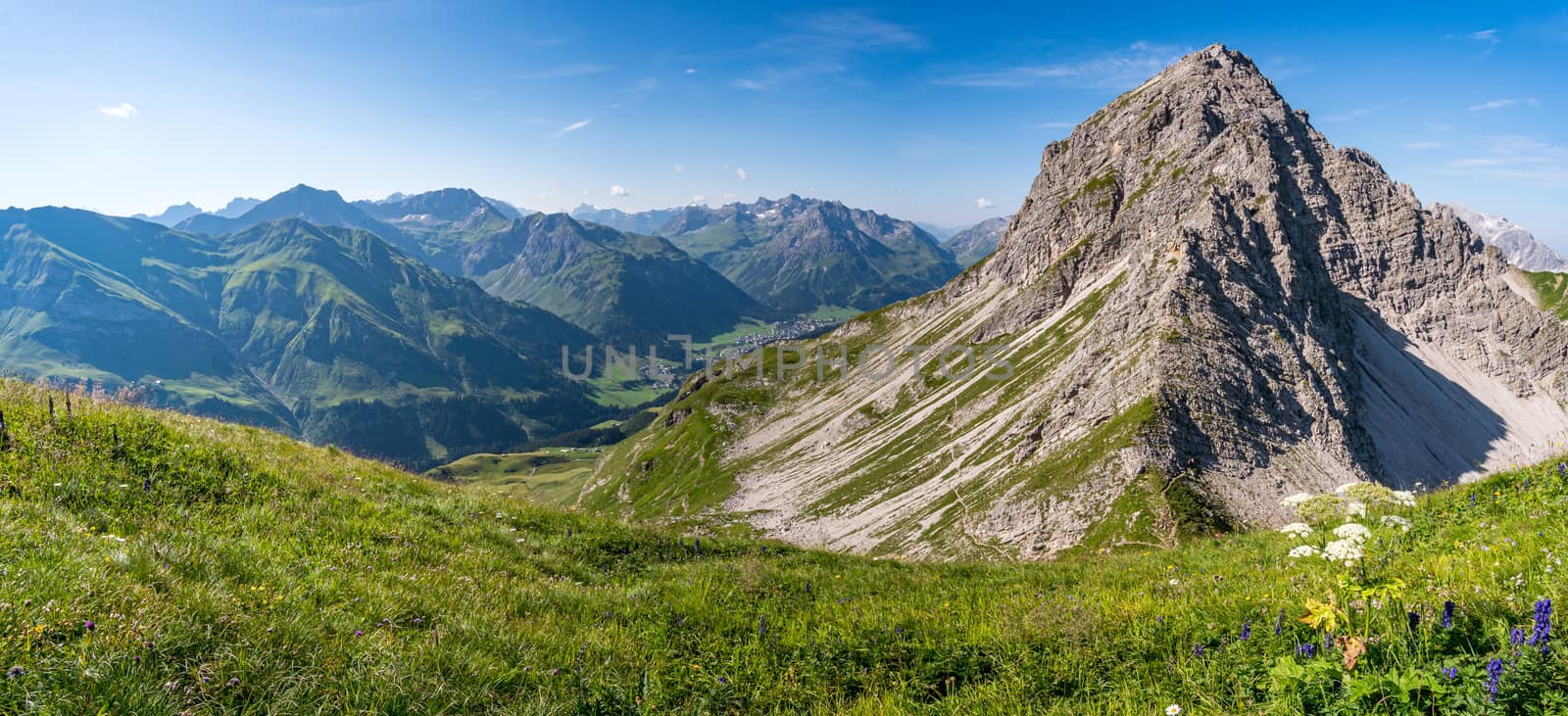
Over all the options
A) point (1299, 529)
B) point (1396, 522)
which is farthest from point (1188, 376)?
point (1396, 522)

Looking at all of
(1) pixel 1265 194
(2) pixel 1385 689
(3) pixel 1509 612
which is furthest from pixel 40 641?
(1) pixel 1265 194

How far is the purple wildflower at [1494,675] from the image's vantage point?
408 cm

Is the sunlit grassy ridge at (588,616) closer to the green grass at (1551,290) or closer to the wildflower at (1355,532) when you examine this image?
the wildflower at (1355,532)

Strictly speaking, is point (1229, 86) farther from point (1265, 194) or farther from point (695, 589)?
point (695, 589)

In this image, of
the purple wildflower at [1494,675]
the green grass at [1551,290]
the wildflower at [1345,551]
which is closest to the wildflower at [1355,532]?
the wildflower at [1345,551]

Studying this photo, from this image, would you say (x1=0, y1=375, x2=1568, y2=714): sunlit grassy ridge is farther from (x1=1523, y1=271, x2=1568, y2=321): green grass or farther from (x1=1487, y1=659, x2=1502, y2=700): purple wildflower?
(x1=1523, y1=271, x2=1568, y2=321): green grass

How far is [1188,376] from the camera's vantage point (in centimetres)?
7744

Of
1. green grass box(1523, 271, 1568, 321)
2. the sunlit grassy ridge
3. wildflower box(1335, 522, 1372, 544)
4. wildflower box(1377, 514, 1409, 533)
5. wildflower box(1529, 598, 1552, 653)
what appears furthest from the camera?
green grass box(1523, 271, 1568, 321)

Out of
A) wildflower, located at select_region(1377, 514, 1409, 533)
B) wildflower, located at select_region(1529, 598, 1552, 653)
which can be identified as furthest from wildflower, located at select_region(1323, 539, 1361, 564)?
wildflower, located at select_region(1529, 598, 1552, 653)

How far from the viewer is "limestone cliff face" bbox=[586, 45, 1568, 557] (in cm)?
6994

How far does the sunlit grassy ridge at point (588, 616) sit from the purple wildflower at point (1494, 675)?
0.10 meters

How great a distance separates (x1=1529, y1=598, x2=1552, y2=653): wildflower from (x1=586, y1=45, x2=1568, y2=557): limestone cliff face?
53.5 ft

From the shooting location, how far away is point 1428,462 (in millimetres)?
105312

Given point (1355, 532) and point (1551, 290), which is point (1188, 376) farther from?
point (1551, 290)
